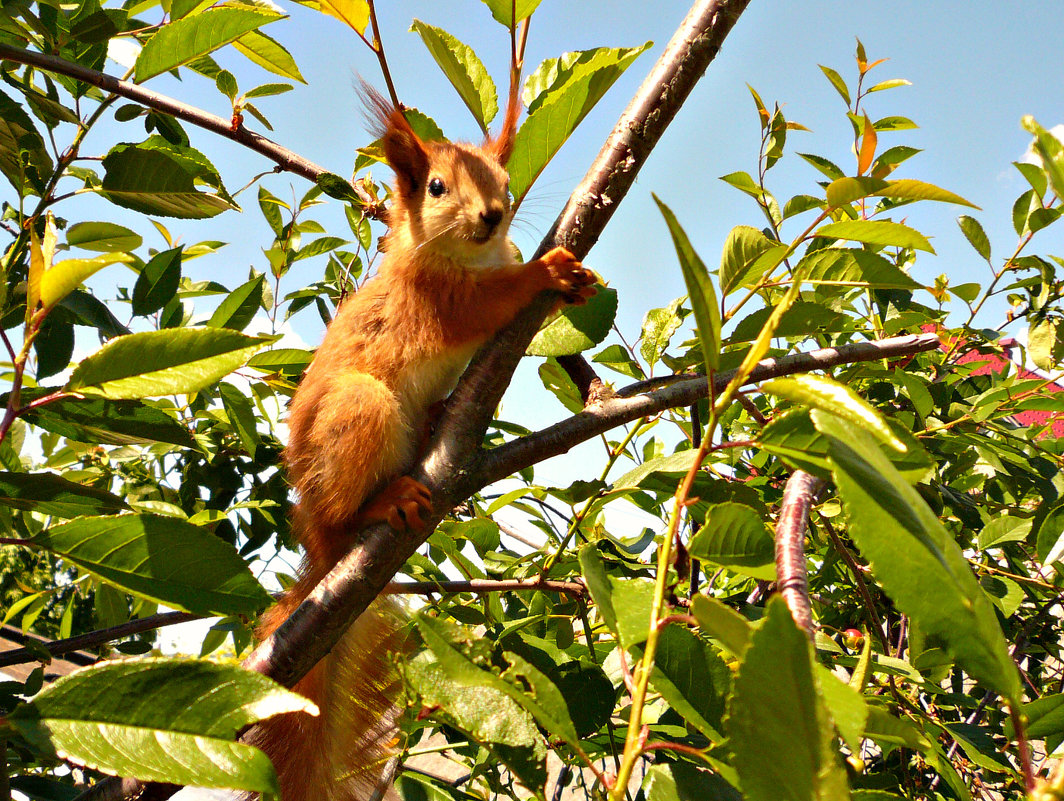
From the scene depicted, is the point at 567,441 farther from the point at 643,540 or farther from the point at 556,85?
the point at 556,85

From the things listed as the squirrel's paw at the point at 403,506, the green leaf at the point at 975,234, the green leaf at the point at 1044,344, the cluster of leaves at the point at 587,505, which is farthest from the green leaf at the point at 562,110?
Result: the green leaf at the point at 1044,344

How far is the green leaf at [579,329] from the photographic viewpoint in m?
1.47

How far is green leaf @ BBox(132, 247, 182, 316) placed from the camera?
168 centimetres

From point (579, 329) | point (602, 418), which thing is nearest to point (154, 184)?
point (579, 329)

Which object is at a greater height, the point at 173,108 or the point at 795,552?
the point at 173,108

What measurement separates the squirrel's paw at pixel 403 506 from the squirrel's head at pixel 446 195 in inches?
41.7

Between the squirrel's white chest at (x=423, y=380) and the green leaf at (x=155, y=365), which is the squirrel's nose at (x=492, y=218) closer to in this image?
the squirrel's white chest at (x=423, y=380)

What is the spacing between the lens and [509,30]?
1.36m

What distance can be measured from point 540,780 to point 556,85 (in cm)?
127

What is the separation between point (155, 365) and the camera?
817 millimetres

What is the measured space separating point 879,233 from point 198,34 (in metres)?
1.21

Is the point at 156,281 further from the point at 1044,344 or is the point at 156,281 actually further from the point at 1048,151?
the point at 1044,344

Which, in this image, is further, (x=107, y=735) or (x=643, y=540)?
(x=643, y=540)

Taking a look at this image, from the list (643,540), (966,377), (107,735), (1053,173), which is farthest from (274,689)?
Result: (966,377)
